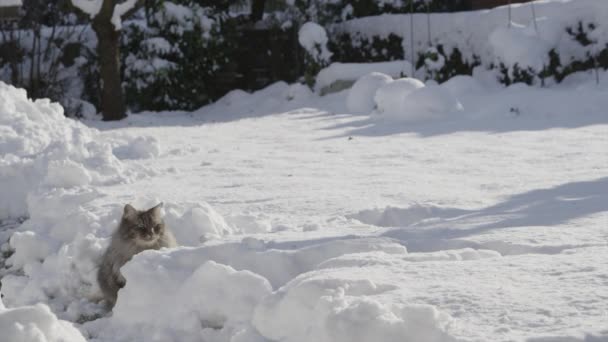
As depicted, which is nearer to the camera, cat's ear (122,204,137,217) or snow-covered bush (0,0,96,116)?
cat's ear (122,204,137,217)

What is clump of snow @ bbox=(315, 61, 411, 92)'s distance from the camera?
59.3 feet

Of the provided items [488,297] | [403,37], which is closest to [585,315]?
[488,297]

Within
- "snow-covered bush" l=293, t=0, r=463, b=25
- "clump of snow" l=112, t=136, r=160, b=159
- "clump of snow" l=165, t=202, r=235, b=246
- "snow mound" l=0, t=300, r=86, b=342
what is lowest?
"clump of snow" l=112, t=136, r=160, b=159

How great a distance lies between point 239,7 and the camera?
22.7 meters

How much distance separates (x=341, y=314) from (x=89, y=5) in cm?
1423

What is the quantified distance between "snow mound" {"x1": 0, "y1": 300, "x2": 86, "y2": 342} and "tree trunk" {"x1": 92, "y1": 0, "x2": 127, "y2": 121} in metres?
14.5

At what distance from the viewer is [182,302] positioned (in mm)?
4445

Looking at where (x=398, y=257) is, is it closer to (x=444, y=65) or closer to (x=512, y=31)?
(x=512, y=31)

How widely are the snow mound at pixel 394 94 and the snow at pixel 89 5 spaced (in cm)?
566

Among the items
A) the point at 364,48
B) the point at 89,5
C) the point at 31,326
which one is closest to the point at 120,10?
the point at 89,5

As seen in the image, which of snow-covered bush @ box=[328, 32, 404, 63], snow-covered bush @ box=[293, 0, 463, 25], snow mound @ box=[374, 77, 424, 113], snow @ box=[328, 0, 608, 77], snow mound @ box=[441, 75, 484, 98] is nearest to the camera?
snow mound @ box=[374, 77, 424, 113]

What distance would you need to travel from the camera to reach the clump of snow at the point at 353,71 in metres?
18.1

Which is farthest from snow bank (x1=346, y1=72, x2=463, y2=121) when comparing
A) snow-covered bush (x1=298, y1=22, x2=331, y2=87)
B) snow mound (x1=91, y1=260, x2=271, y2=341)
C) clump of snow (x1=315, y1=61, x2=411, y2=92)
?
snow mound (x1=91, y1=260, x2=271, y2=341)

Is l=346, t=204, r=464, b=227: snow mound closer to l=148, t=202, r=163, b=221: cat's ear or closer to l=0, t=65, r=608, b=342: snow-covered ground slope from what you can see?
l=0, t=65, r=608, b=342: snow-covered ground slope
